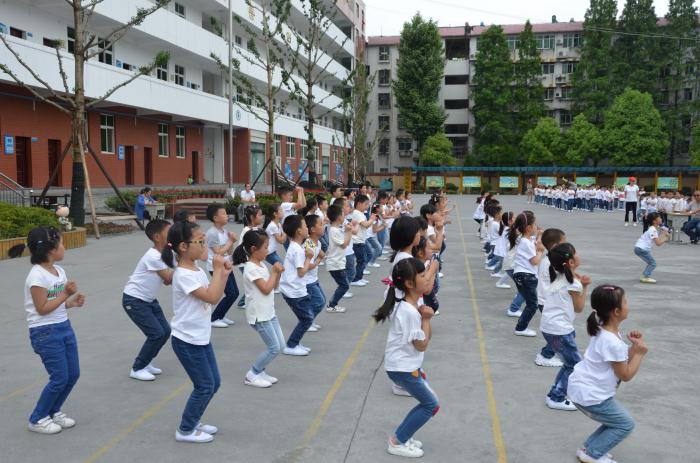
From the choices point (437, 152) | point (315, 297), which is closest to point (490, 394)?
point (315, 297)

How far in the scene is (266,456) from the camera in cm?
420

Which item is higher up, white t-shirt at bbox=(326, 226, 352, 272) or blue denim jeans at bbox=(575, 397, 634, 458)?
white t-shirt at bbox=(326, 226, 352, 272)

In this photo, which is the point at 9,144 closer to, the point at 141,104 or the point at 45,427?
the point at 141,104

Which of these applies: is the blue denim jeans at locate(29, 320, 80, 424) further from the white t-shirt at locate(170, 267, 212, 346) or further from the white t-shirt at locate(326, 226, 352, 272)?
the white t-shirt at locate(326, 226, 352, 272)

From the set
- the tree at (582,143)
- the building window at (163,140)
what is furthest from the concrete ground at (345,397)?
the tree at (582,143)

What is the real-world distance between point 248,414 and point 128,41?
27.4 metres

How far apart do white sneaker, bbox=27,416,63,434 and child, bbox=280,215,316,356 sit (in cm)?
247

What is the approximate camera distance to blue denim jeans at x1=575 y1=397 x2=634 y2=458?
12.9ft

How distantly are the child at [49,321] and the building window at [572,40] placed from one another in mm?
66664

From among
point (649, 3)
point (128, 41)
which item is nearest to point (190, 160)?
point (128, 41)

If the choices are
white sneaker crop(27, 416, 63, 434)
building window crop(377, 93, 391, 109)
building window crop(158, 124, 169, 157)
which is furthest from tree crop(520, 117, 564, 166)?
white sneaker crop(27, 416, 63, 434)

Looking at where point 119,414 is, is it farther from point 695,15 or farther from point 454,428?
point 695,15

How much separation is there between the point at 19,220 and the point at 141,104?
44.0 ft

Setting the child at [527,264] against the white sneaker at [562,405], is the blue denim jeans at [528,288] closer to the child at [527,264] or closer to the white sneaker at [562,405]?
the child at [527,264]
